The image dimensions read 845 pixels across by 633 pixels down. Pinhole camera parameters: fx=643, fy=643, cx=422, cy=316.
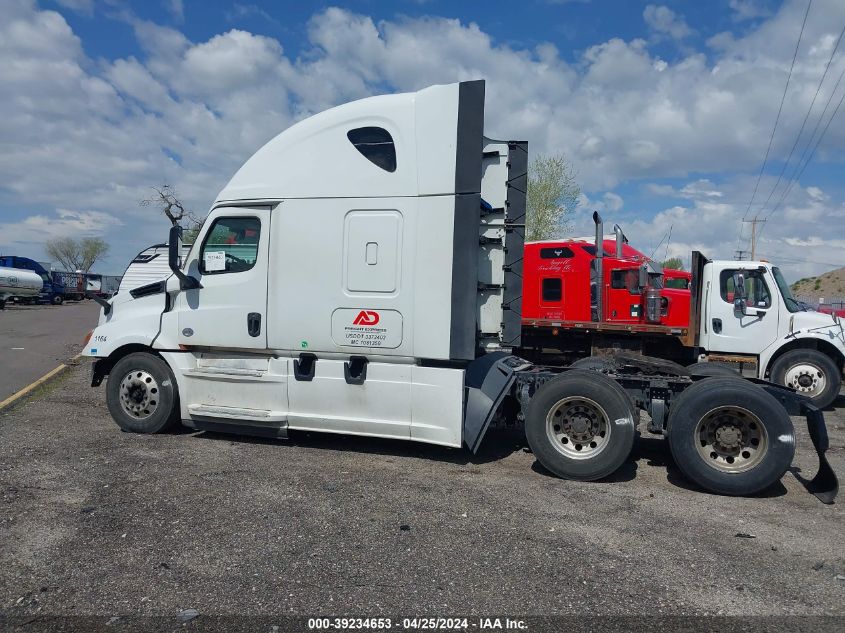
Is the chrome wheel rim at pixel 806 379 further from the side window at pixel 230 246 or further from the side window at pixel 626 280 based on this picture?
the side window at pixel 230 246

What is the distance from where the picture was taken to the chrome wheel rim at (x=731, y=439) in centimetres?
577

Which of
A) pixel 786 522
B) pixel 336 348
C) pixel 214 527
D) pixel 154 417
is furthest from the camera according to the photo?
pixel 154 417

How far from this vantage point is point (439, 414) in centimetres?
636

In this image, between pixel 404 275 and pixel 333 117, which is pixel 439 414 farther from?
pixel 333 117

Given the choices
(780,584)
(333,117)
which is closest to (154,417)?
(333,117)

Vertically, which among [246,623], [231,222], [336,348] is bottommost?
[246,623]

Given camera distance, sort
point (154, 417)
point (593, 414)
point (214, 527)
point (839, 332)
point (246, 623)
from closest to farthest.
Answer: point (246, 623) < point (214, 527) < point (593, 414) < point (154, 417) < point (839, 332)

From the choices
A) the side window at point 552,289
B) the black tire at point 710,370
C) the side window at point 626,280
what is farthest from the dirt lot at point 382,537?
the side window at point 552,289

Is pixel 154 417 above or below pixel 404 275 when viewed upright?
below

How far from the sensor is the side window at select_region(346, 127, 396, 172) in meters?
6.43

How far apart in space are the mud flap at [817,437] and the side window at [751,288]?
19.0ft

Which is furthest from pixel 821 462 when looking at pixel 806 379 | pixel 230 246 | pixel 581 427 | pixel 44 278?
pixel 44 278

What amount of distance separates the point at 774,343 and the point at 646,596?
895cm

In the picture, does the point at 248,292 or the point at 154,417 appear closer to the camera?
the point at 248,292
